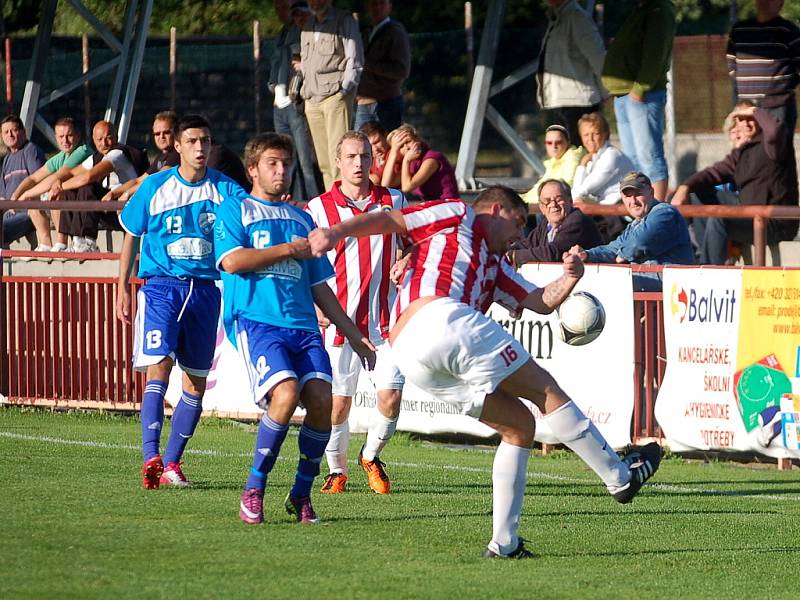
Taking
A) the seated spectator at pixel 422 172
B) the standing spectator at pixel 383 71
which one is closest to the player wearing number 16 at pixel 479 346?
the seated spectator at pixel 422 172

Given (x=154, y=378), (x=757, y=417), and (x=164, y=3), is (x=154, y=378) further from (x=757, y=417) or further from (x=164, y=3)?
(x=164, y=3)

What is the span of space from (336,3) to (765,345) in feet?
72.6

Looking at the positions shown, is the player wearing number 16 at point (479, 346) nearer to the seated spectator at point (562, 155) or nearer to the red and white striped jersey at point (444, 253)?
the red and white striped jersey at point (444, 253)

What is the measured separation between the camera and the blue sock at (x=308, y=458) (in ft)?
26.9

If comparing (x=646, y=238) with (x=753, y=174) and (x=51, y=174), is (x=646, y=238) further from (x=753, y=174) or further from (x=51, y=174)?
(x=51, y=174)

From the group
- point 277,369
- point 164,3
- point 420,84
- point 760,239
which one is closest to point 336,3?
point 164,3

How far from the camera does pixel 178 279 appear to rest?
9727 millimetres

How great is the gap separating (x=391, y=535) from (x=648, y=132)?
23.8 feet

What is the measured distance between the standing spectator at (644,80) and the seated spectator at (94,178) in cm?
495

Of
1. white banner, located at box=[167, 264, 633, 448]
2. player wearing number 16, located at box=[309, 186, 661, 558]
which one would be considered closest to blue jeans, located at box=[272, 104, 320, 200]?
white banner, located at box=[167, 264, 633, 448]

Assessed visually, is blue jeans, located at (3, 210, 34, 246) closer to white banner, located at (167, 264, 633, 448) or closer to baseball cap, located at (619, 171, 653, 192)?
white banner, located at (167, 264, 633, 448)

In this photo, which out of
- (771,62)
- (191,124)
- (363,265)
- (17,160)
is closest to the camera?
(191,124)

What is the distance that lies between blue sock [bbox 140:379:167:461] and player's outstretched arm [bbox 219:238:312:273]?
1818 millimetres

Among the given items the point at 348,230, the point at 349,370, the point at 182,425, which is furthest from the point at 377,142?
the point at 348,230
